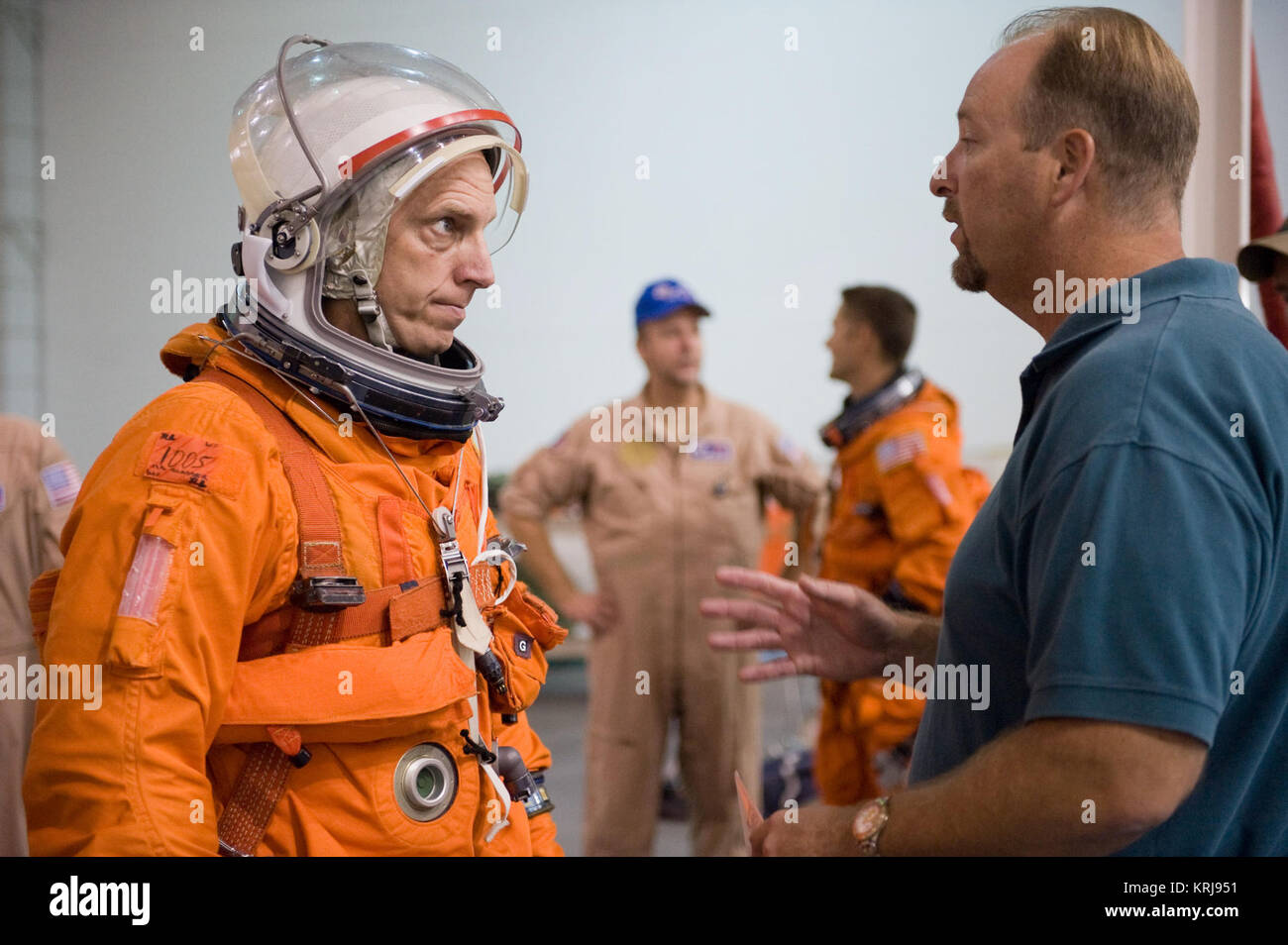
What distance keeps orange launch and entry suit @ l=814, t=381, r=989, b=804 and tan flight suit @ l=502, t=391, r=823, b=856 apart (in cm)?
44

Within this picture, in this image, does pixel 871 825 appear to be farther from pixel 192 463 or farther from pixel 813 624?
pixel 192 463

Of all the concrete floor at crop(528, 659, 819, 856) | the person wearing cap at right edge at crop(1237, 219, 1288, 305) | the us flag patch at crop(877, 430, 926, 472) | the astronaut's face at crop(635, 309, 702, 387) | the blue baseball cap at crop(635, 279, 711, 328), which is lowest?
the concrete floor at crop(528, 659, 819, 856)

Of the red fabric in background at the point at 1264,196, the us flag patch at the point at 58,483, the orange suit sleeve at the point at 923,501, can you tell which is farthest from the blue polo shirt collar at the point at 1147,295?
the us flag patch at the point at 58,483

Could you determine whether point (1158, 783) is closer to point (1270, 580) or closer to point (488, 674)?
point (1270, 580)

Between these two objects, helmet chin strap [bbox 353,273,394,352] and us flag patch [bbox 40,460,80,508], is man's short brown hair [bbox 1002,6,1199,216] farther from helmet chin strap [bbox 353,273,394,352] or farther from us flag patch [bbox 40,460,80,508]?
us flag patch [bbox 40,460,80,508]

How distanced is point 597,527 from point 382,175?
231 cm

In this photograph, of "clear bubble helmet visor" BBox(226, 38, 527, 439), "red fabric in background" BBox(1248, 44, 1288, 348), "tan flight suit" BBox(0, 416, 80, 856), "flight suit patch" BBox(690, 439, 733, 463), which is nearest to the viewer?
"clear bubble helmet visor" BBox(226, 38, 527, 439)

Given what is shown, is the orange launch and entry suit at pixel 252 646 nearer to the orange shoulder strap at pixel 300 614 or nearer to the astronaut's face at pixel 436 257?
the orange shoulder strap at pixel 300 614

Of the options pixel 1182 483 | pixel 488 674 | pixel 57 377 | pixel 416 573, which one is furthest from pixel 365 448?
pixel 57 377

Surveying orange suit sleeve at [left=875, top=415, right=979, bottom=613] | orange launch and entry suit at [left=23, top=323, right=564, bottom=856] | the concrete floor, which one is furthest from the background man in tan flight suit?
orange launch and entry suit at [left=23, top=323, right=564, bottom=856]

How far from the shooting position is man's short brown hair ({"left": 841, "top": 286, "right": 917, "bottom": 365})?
329 centimetres

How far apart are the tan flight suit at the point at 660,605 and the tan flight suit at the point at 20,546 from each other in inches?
59.8

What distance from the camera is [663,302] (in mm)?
3623

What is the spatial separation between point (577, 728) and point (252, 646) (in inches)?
174
